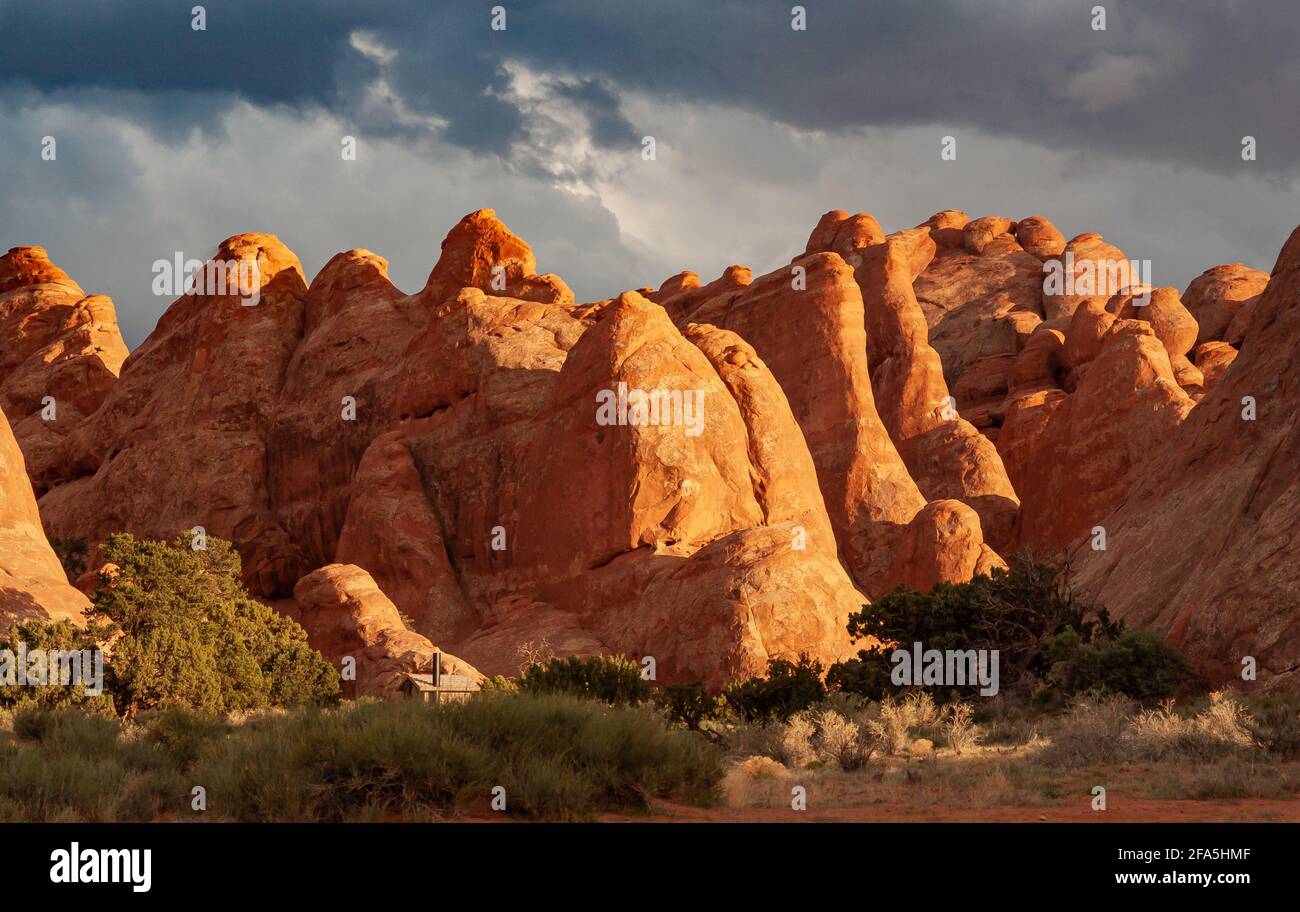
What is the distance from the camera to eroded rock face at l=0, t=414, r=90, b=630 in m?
34.0

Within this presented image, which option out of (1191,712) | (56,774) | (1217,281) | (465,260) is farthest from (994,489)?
(56,774)

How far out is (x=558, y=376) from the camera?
166 feet

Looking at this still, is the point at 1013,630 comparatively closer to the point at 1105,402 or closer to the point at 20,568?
the point at 20,568

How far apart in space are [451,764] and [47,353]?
75.3 m

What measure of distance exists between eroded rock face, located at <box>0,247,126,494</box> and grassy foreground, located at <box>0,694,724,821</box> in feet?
194

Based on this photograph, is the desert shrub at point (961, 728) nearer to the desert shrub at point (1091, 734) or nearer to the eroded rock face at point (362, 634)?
the desert shrub at point (1091, 734)

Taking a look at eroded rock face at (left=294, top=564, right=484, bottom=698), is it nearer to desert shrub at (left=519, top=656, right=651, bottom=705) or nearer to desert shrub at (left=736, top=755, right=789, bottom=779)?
desert shrub at (left=519, top=656, right=651, bottom=705)

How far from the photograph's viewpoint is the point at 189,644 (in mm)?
29891

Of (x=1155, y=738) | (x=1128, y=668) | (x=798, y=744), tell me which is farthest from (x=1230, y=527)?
(x=798, y=744)

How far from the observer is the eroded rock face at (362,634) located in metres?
36.1

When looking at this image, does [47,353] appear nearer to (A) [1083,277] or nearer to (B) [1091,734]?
(A) [1083,277]

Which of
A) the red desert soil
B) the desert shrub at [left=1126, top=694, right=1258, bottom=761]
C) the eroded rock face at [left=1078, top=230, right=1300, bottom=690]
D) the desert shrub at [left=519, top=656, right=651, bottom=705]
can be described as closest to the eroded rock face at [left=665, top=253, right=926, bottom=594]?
the eroded rock face at [left=1078, top=230, right=1300, bottom=690]

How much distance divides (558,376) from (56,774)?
3736 centimetres
